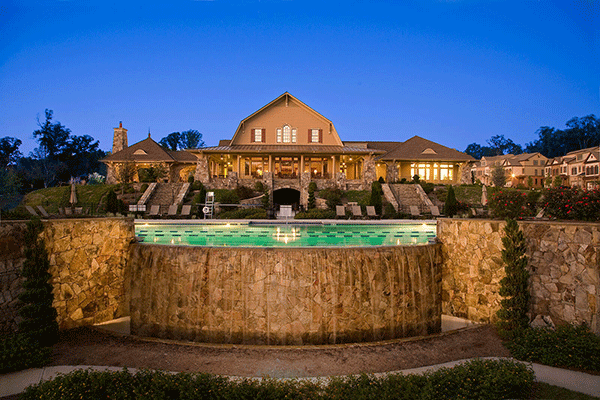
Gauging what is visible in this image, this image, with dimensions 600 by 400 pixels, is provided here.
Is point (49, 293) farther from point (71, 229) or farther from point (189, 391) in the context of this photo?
point (189, 391)

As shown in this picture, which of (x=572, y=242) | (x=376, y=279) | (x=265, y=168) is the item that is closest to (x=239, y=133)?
(x=265, y=168)

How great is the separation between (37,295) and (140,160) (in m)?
31.9

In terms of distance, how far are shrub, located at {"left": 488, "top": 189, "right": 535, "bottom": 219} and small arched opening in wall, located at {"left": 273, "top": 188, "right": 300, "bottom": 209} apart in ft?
78.2

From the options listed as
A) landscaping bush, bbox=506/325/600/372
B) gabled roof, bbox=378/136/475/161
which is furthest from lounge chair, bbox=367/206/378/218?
landscaping bush, bbox=506/325/600/372

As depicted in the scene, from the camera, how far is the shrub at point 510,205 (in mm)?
9445

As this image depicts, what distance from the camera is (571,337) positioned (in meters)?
7.22

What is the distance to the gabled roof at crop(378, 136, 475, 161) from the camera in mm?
35906

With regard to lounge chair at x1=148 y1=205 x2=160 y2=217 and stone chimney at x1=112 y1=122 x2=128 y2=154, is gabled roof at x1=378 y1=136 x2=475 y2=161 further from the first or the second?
stone chimney at x1=112 y1=122 x2=128 y2=154

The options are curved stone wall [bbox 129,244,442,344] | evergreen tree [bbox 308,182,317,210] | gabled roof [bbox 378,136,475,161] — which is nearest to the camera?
curved stone wall [bbox 129,244,442,344]

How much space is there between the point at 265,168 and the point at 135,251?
25627mm

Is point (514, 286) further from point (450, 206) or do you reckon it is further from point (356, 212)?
point (450, 206)

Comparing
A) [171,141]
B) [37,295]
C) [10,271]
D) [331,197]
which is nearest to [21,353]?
[37,295]

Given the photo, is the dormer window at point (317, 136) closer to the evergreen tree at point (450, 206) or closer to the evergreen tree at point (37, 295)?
the evergreen tree at point (450, 206)

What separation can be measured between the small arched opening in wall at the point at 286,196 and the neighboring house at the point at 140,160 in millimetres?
11126
